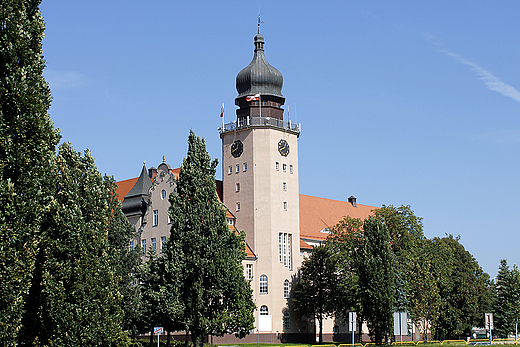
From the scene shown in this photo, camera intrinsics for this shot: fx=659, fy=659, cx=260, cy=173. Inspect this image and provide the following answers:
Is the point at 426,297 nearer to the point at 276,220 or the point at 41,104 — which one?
the point at 276,220

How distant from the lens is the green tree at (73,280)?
1065 inches

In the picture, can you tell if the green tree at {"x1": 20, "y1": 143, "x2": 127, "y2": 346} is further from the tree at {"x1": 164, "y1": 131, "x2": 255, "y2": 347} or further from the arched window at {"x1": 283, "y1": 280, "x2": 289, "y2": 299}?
the arched window at {"x1": 283, "y1": 280, "x2": 289, "y2": 299}

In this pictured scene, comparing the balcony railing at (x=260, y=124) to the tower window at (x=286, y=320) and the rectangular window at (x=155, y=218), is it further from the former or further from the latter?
the tower window at (x=286, y=320)

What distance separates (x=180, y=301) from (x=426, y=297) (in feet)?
75.3

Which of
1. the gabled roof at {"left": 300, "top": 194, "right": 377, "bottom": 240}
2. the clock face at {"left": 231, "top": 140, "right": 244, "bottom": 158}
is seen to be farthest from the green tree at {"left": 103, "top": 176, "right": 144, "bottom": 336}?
the gabled roof at {"left": 300, "top": 194, "right": 377, "bottom": 240}

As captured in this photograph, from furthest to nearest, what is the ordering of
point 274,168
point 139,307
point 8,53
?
point 274,168 → point 139,307 → point 8,53

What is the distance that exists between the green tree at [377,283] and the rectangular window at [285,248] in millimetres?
17586

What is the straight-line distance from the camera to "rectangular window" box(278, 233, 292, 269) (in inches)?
2584

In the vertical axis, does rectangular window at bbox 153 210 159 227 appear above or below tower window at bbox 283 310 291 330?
above

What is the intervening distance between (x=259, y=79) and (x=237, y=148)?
7475mm

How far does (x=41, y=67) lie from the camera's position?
80.3ft

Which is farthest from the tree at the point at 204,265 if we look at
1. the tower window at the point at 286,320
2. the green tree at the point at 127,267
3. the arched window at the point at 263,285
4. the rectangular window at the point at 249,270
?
the tower window at the point at 286,320

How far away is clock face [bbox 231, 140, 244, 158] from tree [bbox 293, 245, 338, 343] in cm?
1247

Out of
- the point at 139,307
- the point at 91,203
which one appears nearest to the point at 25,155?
the point at 91,203
